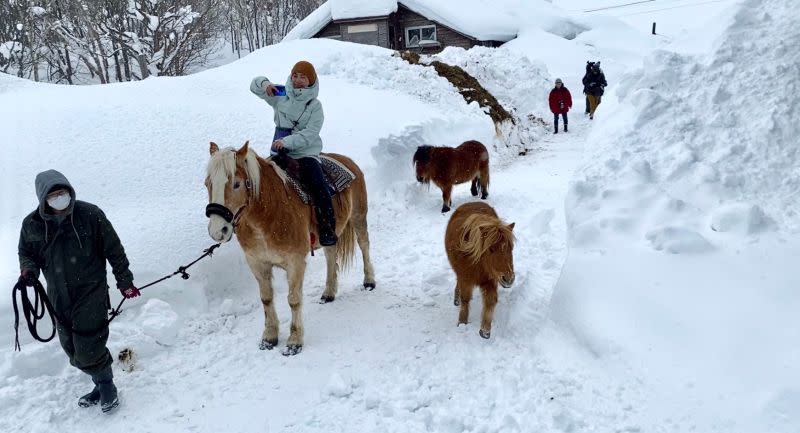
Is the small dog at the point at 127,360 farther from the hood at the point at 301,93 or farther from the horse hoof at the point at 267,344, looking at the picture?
the hood at the point at 301,93

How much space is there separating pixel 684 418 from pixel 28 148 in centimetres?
760

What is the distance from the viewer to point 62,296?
344 cm

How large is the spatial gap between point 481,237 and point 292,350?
6.66ft

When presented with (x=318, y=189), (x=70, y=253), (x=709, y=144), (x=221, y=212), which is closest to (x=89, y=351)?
(x=70, y=253)

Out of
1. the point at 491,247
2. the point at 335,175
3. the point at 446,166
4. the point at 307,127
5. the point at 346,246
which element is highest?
the point at 307,127

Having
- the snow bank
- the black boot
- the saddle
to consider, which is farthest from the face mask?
the snow bank

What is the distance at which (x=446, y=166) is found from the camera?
8.35m

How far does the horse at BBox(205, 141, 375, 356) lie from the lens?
3.61m

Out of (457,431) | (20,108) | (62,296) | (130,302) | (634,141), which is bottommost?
(457,431)

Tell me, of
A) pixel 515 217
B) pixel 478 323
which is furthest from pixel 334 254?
pixel 515 217

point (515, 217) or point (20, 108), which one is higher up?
point (20, 108)

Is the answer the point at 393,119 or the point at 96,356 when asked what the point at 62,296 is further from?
the point at 393,119

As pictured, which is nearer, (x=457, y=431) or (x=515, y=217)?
(x=457, y=431)

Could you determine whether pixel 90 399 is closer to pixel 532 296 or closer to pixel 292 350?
pixel 292 350
